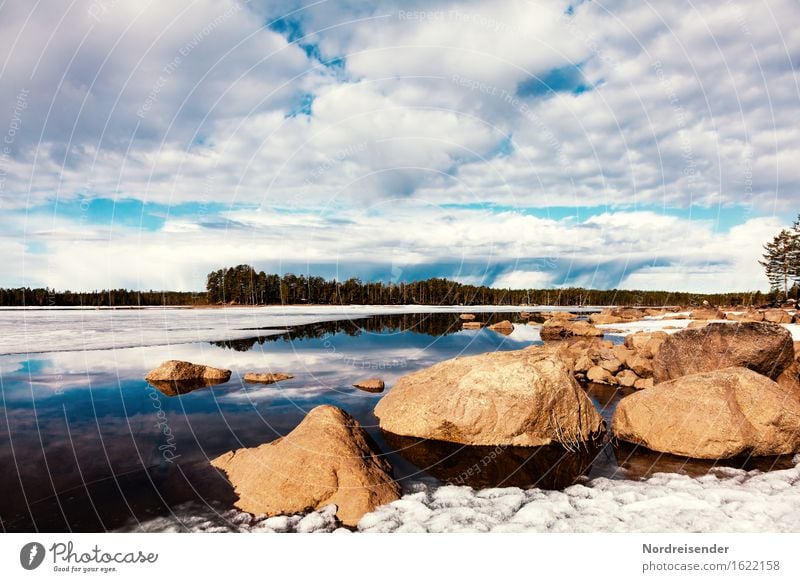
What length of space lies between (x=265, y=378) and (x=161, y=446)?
26.6 ft

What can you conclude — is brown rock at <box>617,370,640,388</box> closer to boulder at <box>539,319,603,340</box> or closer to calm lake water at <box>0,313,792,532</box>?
calm lake water at <box>0,313,792,532</box>

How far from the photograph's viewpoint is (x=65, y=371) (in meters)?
22.7

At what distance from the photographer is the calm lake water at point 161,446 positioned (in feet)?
30.6

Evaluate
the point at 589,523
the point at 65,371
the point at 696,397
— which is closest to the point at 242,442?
the point at 589,523

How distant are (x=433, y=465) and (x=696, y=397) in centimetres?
738

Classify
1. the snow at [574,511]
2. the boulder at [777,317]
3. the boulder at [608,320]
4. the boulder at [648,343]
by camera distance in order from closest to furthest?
the snow at [574,511]
the boulder at [648,343]
the boulder at [777,317]
the boulder at [608,320]

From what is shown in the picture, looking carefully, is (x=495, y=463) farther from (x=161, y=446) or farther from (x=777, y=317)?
(x=777, y=317)

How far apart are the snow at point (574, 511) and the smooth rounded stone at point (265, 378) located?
1183cm

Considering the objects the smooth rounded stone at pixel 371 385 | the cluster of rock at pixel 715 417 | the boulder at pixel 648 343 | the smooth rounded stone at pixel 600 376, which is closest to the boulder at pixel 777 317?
the boulder at pixel 648 343

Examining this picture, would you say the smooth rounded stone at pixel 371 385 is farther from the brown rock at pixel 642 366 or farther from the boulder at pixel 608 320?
the boulder at pixel 608 320

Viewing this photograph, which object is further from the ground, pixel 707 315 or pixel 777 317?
pixel 777 317

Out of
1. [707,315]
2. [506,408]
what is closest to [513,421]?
[506,408]

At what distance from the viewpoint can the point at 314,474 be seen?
923 centimetres
